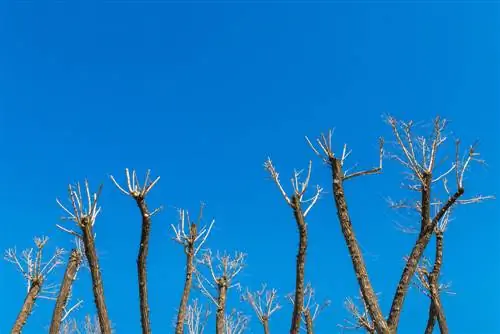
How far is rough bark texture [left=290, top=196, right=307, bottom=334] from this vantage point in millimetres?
12867

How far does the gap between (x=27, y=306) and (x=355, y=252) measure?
1324cm

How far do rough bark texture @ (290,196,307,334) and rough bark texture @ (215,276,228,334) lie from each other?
20.0 ft

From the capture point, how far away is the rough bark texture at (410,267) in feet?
33.0

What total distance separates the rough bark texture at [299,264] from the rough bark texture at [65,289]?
752 cm

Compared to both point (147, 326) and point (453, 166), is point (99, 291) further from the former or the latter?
point (453, 166)

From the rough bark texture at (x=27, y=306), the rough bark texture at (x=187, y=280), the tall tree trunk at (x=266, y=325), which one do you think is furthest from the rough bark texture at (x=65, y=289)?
the tall tree trunk at (x=266, y=325)

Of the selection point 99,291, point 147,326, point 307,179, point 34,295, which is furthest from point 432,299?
point 34,295

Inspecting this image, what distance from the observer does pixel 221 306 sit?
19.6m

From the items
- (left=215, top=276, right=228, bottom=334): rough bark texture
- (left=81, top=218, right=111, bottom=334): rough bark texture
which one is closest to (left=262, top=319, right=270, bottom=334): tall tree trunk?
(left=215, top=276, right=228, bottom=334): rough bark texture

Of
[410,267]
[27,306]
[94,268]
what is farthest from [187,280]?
[27,306]

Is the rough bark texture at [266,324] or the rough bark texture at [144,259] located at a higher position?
the rough bark texture at [266,324]

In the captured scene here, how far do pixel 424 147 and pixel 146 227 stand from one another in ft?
20.4

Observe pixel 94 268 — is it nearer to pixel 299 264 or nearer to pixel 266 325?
pixel 299 264

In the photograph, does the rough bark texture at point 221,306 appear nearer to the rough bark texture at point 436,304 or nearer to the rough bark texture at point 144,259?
the rough bark texture at point 436,304
